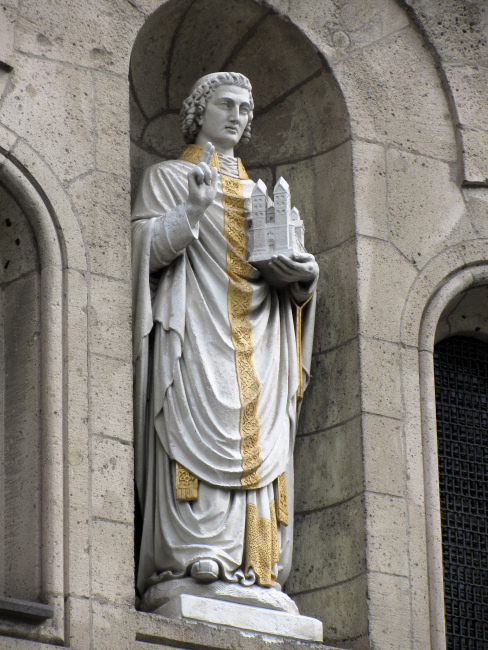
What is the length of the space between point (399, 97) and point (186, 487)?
9.14ft

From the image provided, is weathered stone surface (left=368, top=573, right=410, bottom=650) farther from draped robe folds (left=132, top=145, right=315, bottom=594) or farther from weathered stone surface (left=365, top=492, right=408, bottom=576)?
draped robe folds (left=132, top=145, right=315, bottom=594)

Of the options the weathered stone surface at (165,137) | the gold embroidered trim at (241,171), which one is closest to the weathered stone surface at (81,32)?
the gold embroidered trim at (241,171)

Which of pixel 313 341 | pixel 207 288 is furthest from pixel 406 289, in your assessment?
pixel 207 288

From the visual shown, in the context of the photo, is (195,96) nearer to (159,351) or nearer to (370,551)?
(159,351)

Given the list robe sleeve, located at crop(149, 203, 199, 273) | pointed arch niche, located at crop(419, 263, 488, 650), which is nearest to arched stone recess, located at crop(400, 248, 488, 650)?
pointed arch niche, located at crop(419, 263, 488, 650)

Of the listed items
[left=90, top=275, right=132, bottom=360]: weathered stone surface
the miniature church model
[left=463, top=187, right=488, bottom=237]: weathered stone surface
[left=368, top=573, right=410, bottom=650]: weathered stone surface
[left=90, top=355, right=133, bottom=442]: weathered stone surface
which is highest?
[left=463, top=187, right=488, bottom=237]: weathered stone surface

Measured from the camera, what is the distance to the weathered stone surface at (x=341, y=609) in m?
9.43

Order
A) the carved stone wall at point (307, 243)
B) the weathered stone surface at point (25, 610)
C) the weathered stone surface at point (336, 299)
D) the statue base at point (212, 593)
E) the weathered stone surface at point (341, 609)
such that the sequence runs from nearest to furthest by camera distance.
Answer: the weathered stone surface at point (25, 610) < the carved stone wall at point (307, 243) < the statue base at point (212, 593) < the weathered stone surface at point (341, 609) < the weathered stone surface at point (336, 299)

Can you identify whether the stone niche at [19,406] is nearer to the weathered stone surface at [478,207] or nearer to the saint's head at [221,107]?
the saint's head at [221,107]

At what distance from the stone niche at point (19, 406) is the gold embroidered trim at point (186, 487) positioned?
74cm

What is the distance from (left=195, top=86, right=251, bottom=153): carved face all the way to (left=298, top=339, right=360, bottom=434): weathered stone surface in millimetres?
1233

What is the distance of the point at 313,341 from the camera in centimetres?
1019

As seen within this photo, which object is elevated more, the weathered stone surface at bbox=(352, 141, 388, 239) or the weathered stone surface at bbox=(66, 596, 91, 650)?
the weathered stone surface at bbox=(352, 141, 388, 239)

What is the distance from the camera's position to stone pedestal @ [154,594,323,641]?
8750 millimetres
